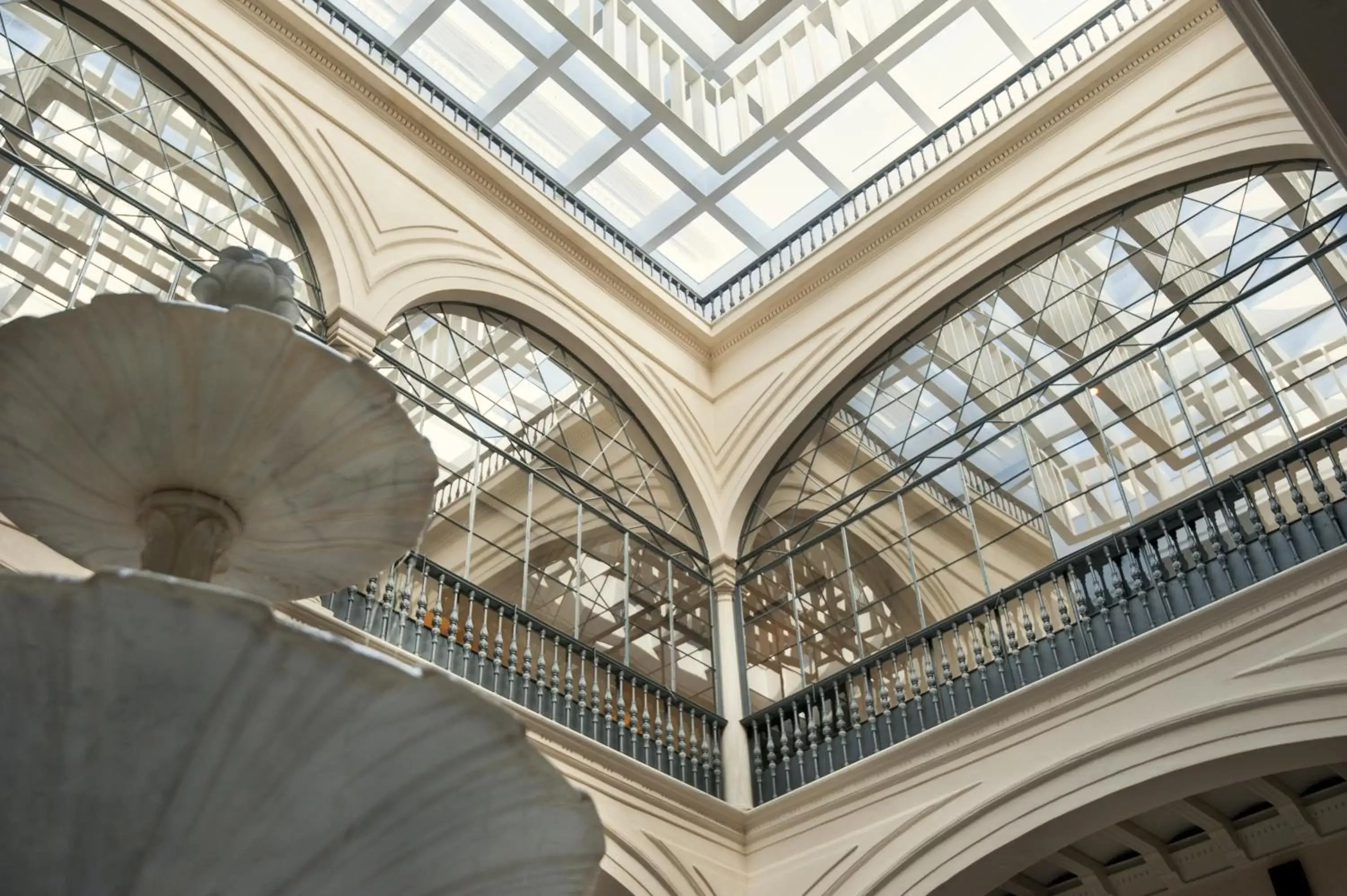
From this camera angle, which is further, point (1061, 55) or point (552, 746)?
point (1061, 55)

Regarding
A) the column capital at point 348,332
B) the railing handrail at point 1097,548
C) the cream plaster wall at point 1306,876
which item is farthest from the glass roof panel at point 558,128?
the cream plaster wall at point 1306,876

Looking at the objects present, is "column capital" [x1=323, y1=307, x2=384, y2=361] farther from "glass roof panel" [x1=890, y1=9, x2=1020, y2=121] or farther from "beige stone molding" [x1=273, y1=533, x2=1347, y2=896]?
"glass roof panel" [x1=890, y1=9, x2=1020, y2=121]

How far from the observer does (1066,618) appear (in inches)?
300

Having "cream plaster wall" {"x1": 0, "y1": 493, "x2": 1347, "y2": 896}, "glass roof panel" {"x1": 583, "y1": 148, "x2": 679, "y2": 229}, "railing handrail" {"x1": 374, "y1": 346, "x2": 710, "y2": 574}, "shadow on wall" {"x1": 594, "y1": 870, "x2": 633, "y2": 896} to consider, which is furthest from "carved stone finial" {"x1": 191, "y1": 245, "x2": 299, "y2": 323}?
"glass roof panel" {"x1": 583, "y1": 148, "x2": 679, "y2": 229}

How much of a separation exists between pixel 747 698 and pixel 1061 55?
6425mm

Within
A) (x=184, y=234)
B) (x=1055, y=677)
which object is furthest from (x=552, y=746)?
(x=184, y=234)

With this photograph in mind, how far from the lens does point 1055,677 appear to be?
7.34 metres

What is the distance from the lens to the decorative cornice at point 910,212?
934cm

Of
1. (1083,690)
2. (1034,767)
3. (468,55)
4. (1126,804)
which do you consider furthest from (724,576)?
(468,55)

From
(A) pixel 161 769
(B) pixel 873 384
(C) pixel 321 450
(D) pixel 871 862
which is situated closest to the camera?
(A) pixel 161 769

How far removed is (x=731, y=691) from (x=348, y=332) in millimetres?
4293

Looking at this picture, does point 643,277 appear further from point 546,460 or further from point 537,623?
point 537,623

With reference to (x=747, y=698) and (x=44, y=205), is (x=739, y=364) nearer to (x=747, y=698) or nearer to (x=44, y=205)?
(x=747, y=698)

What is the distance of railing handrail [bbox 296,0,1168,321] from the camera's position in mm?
10156
